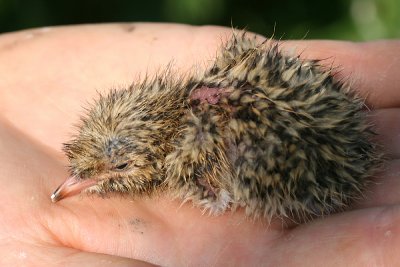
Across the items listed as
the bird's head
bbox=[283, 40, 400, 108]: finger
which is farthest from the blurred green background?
the bird's head

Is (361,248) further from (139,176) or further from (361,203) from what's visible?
(139,176)

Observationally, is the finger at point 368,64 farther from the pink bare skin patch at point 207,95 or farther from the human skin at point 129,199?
the pink bare skin patch at point 207,95

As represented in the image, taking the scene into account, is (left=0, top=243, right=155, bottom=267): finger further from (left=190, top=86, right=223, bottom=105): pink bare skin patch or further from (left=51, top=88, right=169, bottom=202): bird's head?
(left=190, top=86, right=223, bottom=105): pink bare skin patch

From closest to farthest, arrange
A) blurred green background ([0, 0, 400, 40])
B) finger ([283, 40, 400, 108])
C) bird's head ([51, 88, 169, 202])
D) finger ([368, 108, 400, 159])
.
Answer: bird's head ([51, 88, 169, 202]), finger ([368, 108, 400, 159]), finger ([283, 40, 400, 108]), blurred green background ([0, 0, 400, 40])

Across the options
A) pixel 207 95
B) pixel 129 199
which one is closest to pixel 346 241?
pixel 207 95

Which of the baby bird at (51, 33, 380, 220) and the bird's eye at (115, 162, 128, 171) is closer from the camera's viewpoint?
the baby bird at (51, 33, 380, 220)

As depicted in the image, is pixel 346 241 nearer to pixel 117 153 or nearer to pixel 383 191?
pixel 383 191
